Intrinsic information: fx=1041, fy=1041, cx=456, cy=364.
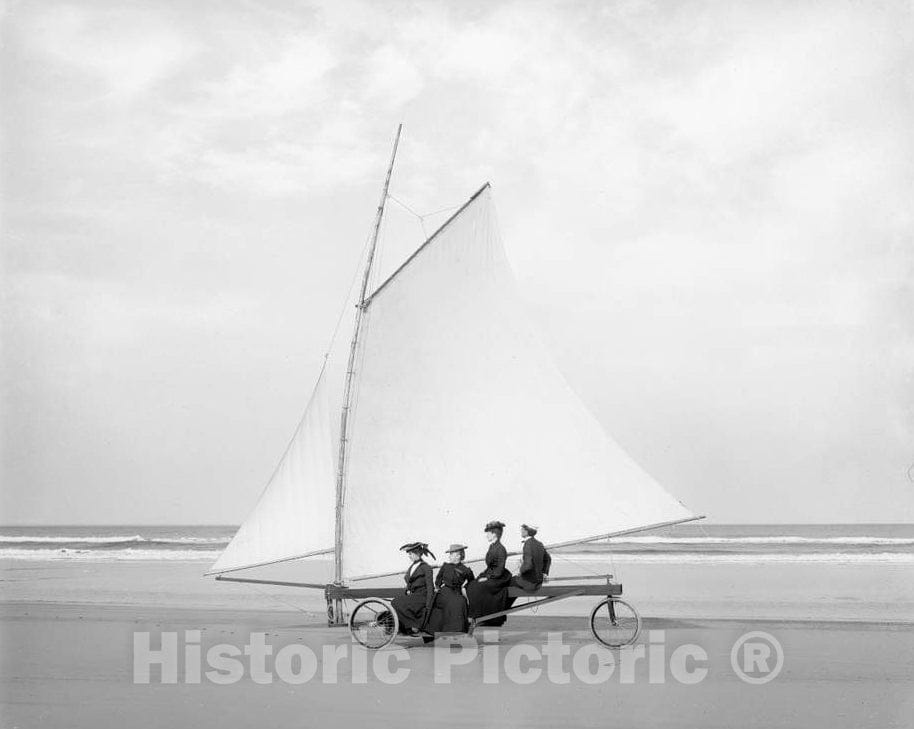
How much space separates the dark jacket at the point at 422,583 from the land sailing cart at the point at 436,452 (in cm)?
198

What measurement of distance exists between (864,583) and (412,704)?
19438mm

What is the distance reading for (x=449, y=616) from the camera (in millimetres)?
12852

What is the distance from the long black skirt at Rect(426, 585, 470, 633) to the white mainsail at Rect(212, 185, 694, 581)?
2.09 m

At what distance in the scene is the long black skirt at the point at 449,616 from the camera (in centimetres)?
1284

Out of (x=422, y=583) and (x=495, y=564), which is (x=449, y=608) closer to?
(x=422, y=583)

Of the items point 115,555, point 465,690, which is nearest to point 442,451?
point 465,690

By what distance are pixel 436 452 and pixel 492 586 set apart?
2.60 meters

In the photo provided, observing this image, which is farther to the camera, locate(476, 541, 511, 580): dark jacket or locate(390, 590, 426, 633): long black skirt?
locate(476, 541, 511, 580): dark jacket

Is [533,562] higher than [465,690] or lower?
higher

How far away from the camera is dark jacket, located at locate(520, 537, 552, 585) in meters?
13.5

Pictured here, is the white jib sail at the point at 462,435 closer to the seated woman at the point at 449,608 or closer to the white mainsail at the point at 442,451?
the white mainsail at the point at 442,451

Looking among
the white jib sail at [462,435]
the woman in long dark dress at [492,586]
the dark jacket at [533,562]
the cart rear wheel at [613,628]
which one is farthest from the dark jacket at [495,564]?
the white jib sail at [462,435]

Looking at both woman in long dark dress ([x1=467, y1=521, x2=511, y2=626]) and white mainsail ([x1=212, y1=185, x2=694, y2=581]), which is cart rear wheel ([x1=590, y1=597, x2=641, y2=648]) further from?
white mainsail ([x1=212, y1=185, x2=694, y2=581])

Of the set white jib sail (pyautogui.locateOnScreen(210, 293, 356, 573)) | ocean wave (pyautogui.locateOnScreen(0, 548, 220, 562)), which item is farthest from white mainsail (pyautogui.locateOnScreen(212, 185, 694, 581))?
ocean wave (pyautogui.locateOnScreen(0, 548, 220, 562))
